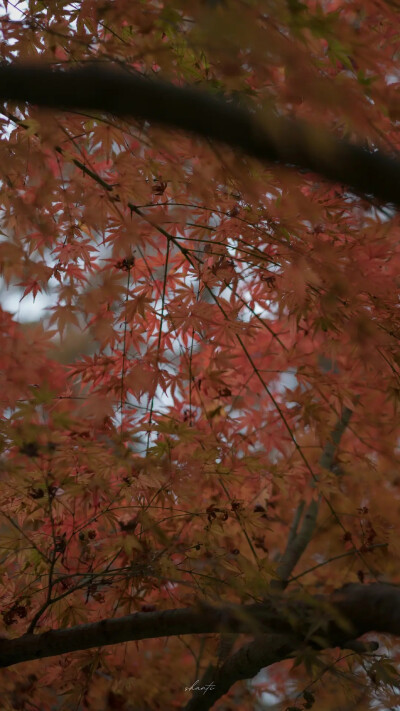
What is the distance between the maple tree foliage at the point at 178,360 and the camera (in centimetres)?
151

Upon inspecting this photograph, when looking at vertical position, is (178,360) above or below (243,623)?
above

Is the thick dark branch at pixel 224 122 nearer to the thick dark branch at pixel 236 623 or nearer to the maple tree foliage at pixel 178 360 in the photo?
the maple tree foliage at pixel 178 360

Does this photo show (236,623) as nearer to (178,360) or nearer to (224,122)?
Answer: (224,122)

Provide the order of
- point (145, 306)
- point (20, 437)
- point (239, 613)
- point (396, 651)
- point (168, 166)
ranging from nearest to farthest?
1. point (239, 613)
2. point (20, 437)
3. point (168, 166)
4. point (145, 306)
5. point (396, 651)

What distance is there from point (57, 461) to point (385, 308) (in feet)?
4.08

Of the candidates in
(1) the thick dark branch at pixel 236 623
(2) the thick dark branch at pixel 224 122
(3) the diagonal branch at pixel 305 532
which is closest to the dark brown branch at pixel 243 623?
(1) the thick dark branch at pixel 236 623

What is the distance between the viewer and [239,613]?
1286mm

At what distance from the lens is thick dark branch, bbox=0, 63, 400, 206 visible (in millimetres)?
790

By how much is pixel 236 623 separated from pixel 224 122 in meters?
1.11

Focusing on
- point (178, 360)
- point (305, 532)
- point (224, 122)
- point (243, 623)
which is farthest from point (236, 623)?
point (305, 532)

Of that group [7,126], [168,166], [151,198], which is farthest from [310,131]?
[7,126]

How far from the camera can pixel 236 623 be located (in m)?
1.41

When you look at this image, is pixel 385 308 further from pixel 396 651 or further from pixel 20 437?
pixel 396 651

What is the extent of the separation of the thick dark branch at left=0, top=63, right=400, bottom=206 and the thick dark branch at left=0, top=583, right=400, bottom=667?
88cm
